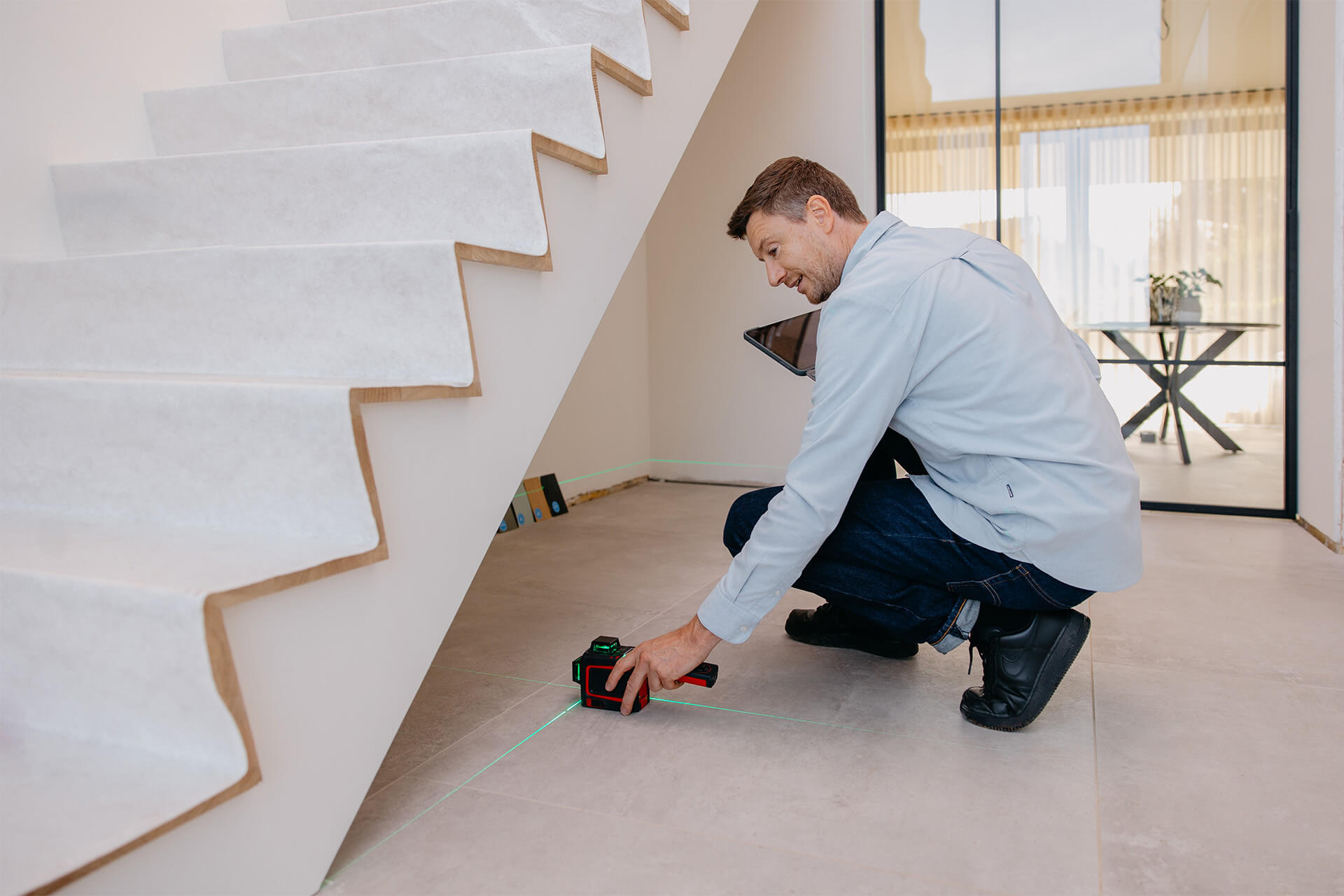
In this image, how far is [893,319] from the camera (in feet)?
4.33

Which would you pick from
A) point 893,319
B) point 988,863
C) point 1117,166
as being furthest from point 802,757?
point 1117,166

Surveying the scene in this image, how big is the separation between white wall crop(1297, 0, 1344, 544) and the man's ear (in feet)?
6.90

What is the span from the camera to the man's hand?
4.60 feet

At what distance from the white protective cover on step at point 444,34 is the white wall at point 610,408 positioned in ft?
6.55

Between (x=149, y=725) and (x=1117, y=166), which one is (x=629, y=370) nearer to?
(x=1117, y=166)

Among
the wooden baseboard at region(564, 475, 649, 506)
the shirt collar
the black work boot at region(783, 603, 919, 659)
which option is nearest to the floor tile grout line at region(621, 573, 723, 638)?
the black work boot at region(783, 603, 919, 659)

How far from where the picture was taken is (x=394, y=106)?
5.11ft

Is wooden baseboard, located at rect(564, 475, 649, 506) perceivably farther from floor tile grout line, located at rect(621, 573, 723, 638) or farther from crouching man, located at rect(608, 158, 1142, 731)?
crouching man, located at rect(608, 158, 1142, 731)

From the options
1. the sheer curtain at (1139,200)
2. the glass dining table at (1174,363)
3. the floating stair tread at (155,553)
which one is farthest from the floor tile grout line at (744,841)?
the sheer curtain at (1139,200)

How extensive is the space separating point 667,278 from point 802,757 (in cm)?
313

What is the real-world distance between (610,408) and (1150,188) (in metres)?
2.31

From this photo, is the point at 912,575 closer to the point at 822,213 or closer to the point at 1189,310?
the point at 822,213

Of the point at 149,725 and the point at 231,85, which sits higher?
the point at 231,85

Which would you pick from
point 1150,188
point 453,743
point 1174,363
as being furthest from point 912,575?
point 1150,188
